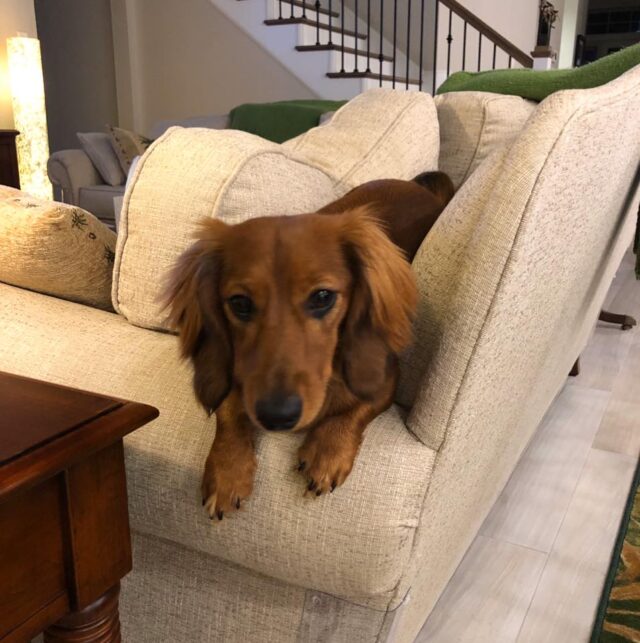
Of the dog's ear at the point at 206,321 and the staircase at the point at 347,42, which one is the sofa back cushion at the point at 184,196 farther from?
the staircase at the point at 347,42

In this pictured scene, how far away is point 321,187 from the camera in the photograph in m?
1.38

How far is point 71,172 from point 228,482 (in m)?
4.57

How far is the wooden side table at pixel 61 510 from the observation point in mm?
610

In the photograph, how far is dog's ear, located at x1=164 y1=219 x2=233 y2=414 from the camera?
36.7 inches

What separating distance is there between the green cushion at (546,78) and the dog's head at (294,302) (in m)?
1.05

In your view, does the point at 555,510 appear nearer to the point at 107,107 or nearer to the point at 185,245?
the point at 185,245

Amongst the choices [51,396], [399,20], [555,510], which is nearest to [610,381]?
[555,510]

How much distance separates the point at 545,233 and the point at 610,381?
1.95 meters

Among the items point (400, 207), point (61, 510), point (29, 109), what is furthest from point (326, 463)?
point (29, 109)

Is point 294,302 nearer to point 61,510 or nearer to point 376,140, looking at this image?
point 61,510

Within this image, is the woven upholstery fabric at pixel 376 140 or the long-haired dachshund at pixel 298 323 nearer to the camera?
the long-haired dachshund at pixel 298 323

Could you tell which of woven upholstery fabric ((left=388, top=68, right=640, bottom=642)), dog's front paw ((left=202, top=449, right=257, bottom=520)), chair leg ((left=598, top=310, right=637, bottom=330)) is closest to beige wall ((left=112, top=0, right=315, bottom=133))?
chair leg ((left=598, top=310, right=637, bottom=330))

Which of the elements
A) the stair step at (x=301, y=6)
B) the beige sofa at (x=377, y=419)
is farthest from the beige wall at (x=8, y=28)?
the beige sofa at (x=377, y=419)

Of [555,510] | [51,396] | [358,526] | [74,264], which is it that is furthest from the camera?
[555,510]
